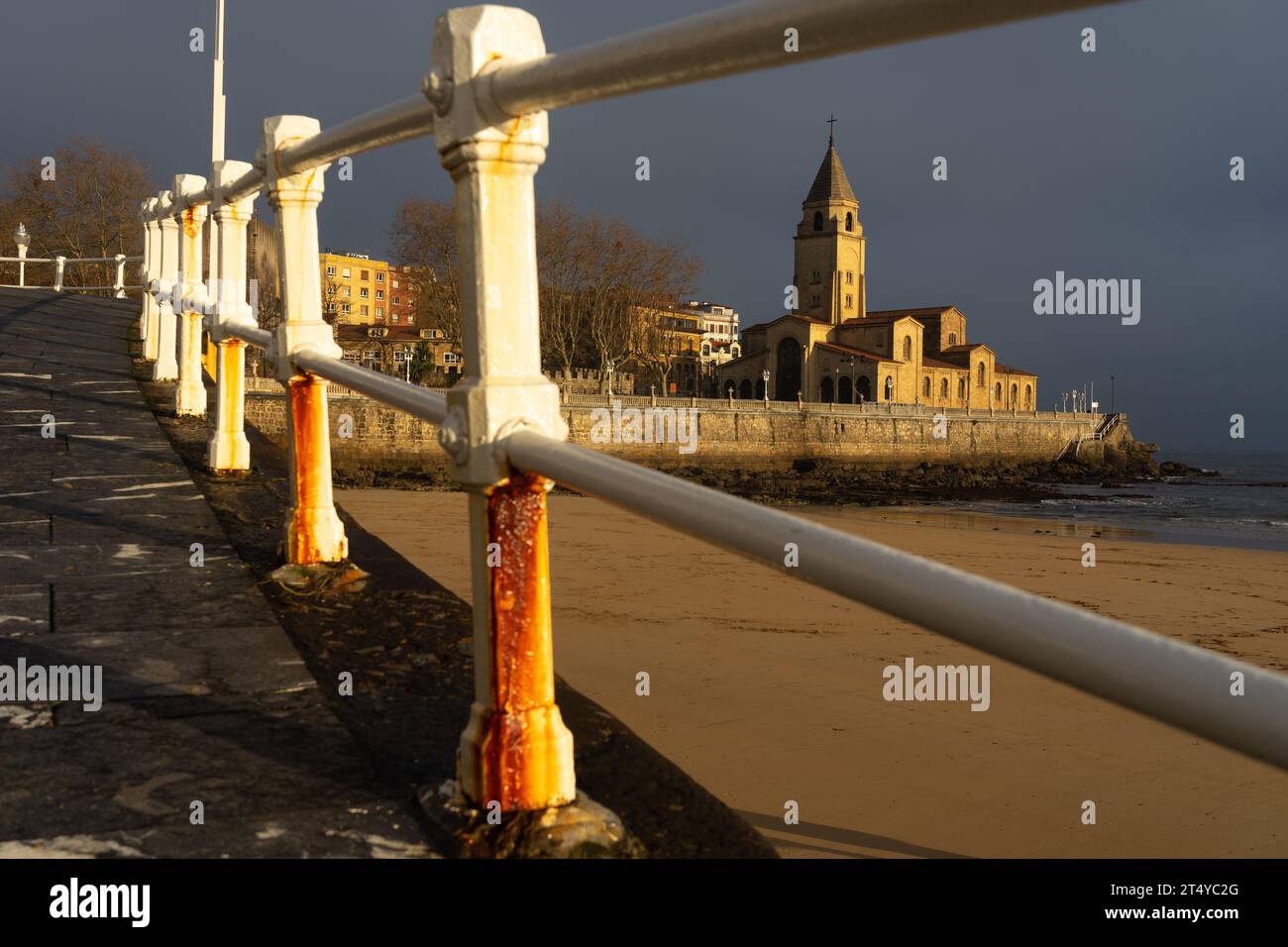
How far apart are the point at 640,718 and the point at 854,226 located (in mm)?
81943

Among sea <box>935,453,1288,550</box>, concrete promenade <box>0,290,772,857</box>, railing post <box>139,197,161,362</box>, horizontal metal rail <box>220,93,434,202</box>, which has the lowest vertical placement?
sea <box>935,453,1288,550</box>

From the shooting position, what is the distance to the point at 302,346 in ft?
10.3

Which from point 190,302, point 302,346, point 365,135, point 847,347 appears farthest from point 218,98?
point 847,347

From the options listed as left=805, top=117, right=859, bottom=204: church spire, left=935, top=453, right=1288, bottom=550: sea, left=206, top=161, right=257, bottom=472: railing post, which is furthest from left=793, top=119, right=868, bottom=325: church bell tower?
left=206, top=161, right=257, bottom=472: railing post

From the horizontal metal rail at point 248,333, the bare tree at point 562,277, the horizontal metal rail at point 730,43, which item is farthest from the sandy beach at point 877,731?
the bare tree at point 562,277

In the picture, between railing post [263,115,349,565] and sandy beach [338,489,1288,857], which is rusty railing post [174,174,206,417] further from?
sandy beach [338,489,1288,857]

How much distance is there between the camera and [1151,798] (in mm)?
5723

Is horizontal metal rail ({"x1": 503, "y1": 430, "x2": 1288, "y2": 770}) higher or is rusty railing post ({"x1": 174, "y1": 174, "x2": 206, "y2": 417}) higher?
rusty railing post ({"x1": 174, "y1": 174, "x2": 206, "y2": 417})

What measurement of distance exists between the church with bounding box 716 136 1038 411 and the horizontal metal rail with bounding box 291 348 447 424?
64324 millimetres

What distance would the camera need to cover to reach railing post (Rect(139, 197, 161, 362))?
8609 mm

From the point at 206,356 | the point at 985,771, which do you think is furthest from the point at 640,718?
the point at 206,356

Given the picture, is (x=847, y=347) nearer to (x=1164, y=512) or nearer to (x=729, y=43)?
(x=1164, y=512)

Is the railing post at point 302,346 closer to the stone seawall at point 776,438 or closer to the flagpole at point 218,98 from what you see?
the flagpole at point 218,98

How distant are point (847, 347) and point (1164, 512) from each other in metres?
38.5
